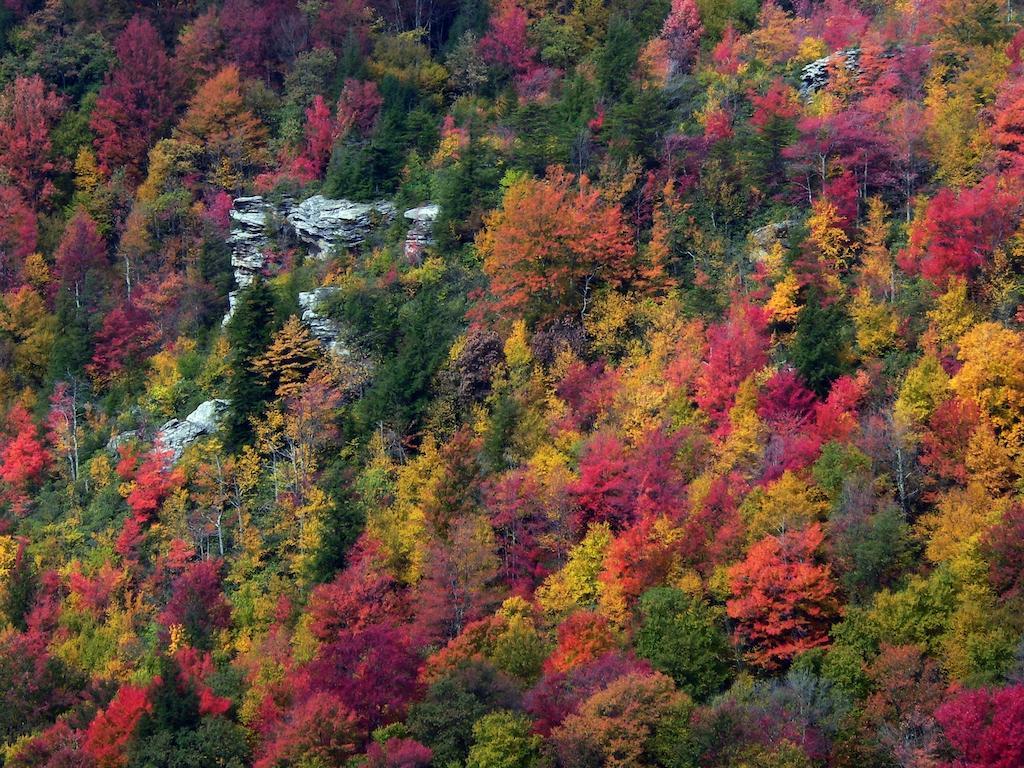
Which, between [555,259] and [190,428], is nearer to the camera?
[555,259]

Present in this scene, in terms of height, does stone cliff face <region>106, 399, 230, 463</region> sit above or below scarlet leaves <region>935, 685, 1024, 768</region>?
above

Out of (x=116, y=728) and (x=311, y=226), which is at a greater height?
(x=311, y=226)

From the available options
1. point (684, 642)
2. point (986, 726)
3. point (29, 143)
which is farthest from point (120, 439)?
point (986, 726)

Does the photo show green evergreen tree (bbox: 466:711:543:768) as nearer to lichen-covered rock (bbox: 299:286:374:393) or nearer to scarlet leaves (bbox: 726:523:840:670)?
scarlet leaves (bbox: 726:523:840:670)

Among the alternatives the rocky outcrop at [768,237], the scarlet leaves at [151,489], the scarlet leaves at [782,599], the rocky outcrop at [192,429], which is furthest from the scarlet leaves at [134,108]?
the scarlet leaves at [782,599]

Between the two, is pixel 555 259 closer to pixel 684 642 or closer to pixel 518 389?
pixel 518 389

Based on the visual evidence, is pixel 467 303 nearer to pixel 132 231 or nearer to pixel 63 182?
pixel 132 231

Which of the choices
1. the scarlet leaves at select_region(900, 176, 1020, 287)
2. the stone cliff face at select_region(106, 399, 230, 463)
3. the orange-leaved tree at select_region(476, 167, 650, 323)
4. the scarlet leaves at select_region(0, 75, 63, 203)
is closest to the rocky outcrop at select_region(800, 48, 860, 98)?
the orange-leaved tree at select_region(476, 167, 650, 323)
